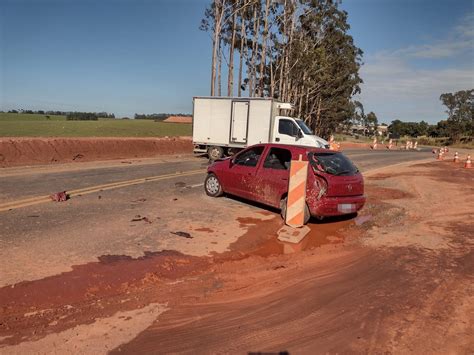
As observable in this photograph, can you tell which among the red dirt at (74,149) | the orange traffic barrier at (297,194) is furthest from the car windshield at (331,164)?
the red dirt at (74,149)

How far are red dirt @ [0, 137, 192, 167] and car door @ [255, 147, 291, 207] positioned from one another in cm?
1346

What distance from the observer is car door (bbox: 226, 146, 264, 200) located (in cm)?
910

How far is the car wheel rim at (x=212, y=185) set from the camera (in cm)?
1035

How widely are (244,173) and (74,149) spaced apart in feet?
50.6

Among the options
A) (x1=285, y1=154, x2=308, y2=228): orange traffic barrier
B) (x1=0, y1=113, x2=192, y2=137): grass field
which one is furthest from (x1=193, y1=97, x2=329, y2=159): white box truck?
(x1=0, y1=113, x2=192, y2=137): grass field

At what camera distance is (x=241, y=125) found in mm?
20250

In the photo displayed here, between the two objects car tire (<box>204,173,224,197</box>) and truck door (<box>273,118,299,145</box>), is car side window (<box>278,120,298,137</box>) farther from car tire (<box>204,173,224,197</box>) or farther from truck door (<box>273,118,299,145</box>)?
car tire (<box>204,173,224,197</box>)

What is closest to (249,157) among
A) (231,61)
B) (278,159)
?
(278,159)

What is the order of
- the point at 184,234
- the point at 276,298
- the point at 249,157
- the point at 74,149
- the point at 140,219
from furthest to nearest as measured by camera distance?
the point at 74,149, the point at 249,157, the point at 140,219, the point at 184,234, the point at 276,298

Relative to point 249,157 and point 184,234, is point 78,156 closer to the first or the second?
point 249,157

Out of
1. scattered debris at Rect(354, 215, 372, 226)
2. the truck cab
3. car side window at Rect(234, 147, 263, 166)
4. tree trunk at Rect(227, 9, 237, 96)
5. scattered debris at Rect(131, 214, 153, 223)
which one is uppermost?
tree trunk at Rect(227, 9, 237, 96)

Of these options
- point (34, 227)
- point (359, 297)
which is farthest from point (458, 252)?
point (34, 227)

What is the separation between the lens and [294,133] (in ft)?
64.1

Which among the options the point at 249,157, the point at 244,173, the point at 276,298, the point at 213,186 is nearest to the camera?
the point at 276,298
